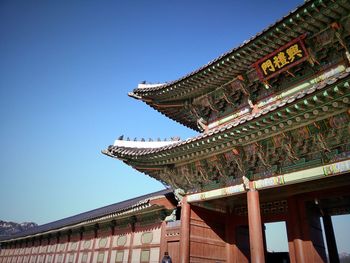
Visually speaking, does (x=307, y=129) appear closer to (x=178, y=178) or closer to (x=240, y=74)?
(x=240, y=74)

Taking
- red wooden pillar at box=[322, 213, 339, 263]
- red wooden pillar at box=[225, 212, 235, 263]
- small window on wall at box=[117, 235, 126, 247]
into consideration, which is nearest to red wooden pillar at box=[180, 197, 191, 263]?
red wooden pillar at box=[225, 212, 235, 263]

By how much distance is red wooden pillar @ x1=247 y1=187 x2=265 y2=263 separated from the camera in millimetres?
8070

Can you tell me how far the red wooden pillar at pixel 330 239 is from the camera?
11898 millimetres

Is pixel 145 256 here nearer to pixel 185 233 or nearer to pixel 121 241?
pixel 121 241

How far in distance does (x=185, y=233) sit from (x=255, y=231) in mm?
2935

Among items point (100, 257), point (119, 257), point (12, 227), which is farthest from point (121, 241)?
point (12, 227)

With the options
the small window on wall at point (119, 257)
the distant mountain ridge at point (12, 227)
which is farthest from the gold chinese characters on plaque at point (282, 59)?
the distant mountain ridge at point (12, 227)

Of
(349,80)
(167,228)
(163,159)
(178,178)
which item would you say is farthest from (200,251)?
(349,80)

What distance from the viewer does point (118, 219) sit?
1571 centimetres

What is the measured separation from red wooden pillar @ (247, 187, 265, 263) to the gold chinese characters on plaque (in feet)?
14.0

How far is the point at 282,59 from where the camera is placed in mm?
9383

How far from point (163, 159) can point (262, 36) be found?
5764 millimetres

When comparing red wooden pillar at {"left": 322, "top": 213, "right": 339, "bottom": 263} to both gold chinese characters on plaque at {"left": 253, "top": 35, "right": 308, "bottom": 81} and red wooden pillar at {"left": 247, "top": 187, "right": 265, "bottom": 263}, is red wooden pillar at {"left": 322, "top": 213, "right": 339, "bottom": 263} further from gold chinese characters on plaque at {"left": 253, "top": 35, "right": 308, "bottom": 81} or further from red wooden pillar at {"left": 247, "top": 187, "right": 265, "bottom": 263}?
gold chinese characters on plaque at {"left": 253, "top": 35, "right": 308, "bottom": 81}

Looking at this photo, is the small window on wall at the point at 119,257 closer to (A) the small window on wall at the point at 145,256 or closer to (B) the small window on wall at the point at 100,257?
(B) the small window on wall at the point at 100,257
